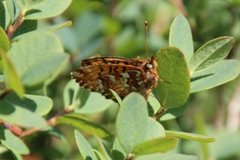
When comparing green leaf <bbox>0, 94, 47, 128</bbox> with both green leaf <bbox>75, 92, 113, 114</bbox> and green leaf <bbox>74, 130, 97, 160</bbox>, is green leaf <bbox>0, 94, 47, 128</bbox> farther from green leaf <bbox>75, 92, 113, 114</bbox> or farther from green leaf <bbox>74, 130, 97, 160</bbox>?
green leaf <bbox>75, 92, 113, 114</bbox>

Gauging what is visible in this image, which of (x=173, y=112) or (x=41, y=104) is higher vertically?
(x=41, y=104)

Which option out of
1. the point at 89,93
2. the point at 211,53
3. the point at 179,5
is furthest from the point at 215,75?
the point at 179,5

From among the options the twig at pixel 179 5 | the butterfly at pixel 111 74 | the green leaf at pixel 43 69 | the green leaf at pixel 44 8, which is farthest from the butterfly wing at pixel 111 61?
the twig at pixel 179 5

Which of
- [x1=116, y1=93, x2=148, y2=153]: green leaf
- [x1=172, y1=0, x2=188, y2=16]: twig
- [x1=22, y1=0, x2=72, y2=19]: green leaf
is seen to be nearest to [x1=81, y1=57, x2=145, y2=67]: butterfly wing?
[x1=22, y1=0, x2=72, y2=19]: green leaf

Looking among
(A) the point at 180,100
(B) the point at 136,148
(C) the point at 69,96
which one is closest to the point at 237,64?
(A) the point at 180,100

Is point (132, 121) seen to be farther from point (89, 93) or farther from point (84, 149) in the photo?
point (89, 93)
